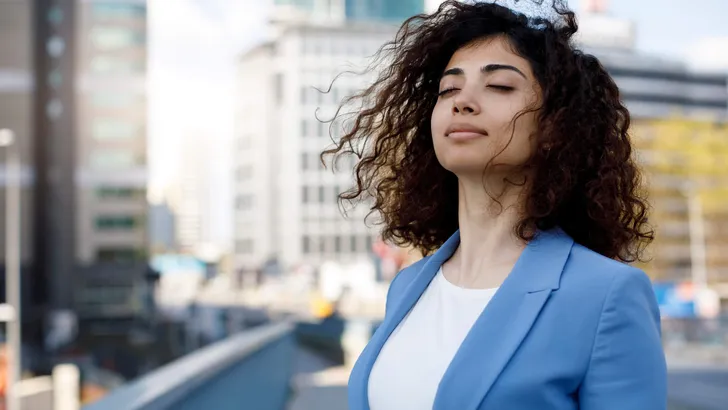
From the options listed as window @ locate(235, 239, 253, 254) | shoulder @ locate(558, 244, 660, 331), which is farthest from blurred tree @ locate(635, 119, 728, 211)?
window @ locate(235, 239, 253, 254)

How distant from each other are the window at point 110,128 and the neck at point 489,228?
193 feet

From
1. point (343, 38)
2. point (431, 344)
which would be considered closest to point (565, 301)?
point (431, 344)

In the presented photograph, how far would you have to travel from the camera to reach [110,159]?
5884 cm

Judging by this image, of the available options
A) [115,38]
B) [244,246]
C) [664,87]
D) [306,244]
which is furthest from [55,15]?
[664,87]

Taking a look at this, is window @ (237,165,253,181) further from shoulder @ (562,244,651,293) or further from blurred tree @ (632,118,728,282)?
shoulder @ (562,244,651,293)

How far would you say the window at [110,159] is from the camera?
58.6m

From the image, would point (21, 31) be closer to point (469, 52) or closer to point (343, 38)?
point (343, 38)

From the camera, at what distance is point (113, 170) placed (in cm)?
5884

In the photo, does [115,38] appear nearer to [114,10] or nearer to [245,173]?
[114,10]

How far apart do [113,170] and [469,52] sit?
5943 centimetres

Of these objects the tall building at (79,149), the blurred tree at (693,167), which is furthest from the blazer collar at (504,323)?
the tall building at (79,149)

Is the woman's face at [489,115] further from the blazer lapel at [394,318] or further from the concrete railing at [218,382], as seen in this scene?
the concrete railing at [218,382]

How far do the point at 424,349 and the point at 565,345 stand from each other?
1.10 ft

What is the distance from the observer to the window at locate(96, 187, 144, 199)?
58375 millimetres
